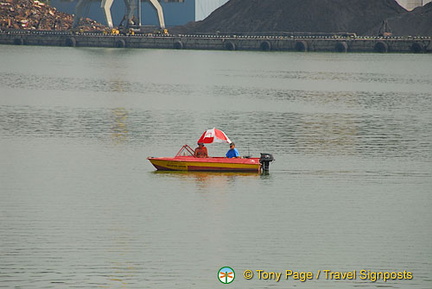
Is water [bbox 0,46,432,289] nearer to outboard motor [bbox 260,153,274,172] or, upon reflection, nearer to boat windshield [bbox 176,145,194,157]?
outboard motor [bbox 260,153,274,172]

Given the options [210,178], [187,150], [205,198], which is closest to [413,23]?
[187,150]

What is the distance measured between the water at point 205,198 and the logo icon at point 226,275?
0.61 ft

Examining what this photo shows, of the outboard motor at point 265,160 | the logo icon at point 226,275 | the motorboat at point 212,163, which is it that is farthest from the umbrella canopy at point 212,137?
the logo icon at point 226,275

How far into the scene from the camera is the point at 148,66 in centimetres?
13338

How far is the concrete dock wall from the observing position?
17450cm

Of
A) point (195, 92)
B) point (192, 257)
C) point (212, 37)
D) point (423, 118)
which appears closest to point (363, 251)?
point (192, 257)

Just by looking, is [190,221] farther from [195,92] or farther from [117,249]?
[195,92]

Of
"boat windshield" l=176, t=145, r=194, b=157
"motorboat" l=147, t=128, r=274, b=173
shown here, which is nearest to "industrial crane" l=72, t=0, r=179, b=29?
"boat windshield" l=176, t=145, r=194, b=157

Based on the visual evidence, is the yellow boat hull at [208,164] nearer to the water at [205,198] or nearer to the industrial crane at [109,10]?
the water at [205,198]

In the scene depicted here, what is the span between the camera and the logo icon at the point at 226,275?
21917mm

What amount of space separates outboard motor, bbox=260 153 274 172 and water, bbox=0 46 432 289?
357 mm

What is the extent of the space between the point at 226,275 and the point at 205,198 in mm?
9620

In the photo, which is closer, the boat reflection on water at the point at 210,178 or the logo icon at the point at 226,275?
the logo icon at the point at 226,275

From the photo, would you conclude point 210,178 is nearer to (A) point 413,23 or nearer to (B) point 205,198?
(B) point 205,198
